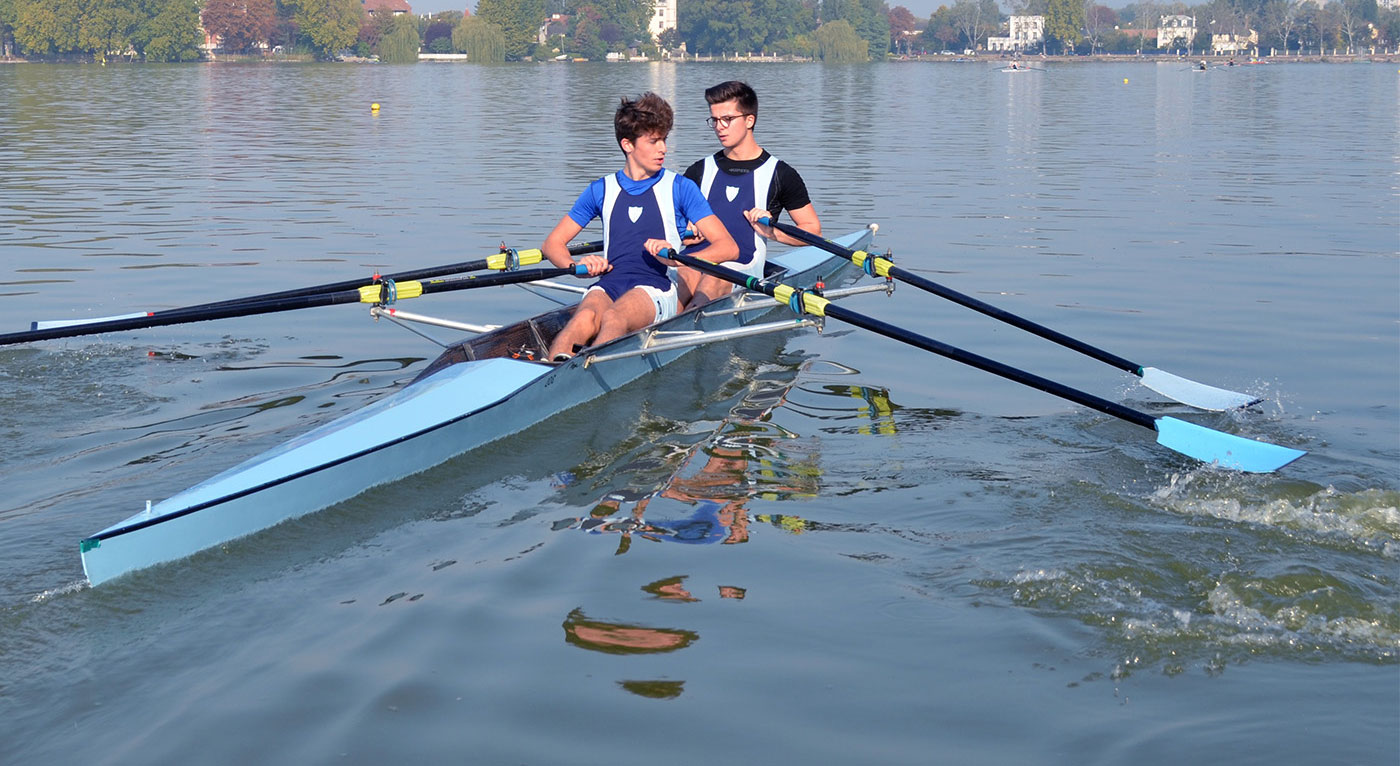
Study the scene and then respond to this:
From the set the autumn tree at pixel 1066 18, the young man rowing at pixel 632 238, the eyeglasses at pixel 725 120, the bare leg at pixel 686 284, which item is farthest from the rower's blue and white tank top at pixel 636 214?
the autumn tree at pixel 1066 18

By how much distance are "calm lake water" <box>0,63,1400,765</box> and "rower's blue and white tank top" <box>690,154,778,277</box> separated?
0.81 m

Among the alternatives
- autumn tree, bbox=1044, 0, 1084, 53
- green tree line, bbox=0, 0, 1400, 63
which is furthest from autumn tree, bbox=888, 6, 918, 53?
autumn tree, bbox=1044, 0, 1084, 53

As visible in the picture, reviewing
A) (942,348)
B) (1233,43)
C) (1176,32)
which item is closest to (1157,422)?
(942,348)

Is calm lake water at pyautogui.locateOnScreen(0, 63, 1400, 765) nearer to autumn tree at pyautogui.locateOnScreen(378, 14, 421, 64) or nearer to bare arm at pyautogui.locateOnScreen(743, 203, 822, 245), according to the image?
bare arm at pyautogui.locateOnScreen(743, 203, 822, 245)

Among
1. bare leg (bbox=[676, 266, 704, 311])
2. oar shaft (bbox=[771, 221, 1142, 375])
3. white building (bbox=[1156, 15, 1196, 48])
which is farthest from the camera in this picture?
white building (bbox=[1156, 15, 1196, 48])

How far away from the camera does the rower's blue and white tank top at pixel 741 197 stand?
8.92 meters

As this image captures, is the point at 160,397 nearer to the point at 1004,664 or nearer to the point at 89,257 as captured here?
the point at 1004,664

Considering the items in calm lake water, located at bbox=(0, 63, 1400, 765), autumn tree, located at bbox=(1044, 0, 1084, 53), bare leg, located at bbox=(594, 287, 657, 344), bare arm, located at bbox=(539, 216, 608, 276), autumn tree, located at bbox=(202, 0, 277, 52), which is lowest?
calm lake water, located at bbox=(0, 63, 1400, 765)

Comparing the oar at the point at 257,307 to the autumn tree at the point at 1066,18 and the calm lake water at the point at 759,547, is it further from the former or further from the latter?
the autumn tree at the point at 1066,18

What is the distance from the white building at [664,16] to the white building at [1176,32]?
6835cm

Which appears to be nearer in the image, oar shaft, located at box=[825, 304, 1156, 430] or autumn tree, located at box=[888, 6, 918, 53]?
oar shaft, located at box=[825, 304, 1156, 430]

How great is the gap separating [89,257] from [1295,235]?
12.9m

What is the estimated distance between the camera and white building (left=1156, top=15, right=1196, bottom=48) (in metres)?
174

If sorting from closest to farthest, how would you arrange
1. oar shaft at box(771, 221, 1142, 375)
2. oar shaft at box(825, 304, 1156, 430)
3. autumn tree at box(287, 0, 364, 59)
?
oar shaft at box(825, 304, 1156, 430) → oar shaft at box(771, 221, 1142, 375) → autumn tree at box(287, 0, 364, 59)
